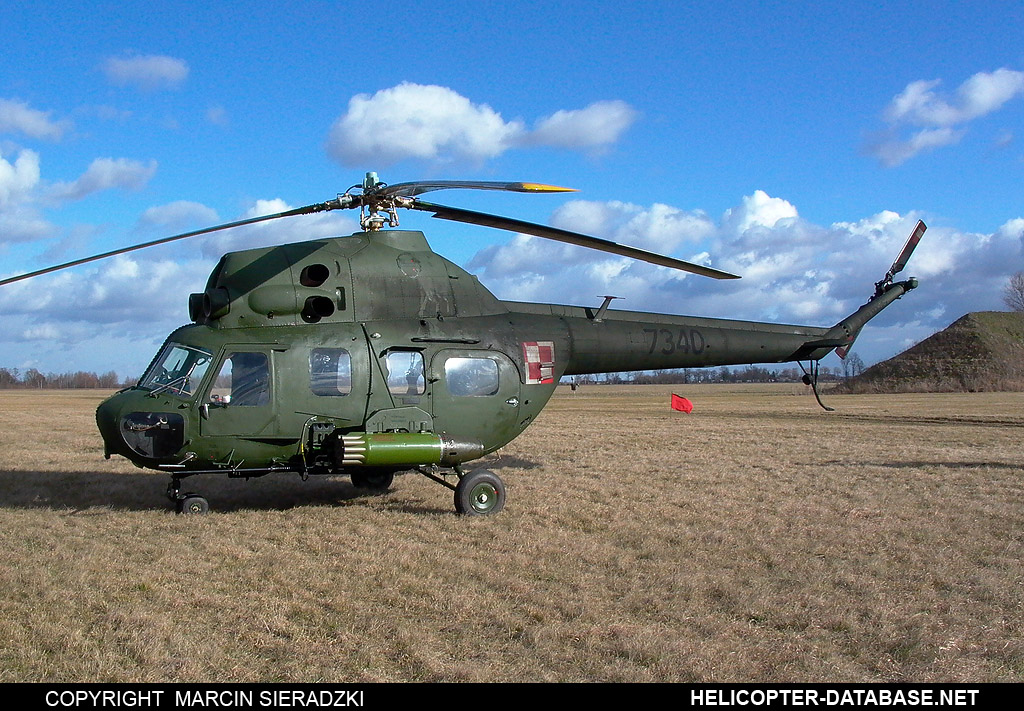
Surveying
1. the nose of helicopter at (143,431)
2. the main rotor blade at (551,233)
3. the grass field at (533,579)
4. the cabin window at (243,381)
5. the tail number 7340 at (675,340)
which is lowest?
the grass field at (533,579)

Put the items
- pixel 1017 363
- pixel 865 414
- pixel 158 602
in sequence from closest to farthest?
pixel 158 602
pixel 865 414
pixel 1017 363

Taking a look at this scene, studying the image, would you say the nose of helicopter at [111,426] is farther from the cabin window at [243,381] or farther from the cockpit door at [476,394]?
the cockpit door at [476,394]

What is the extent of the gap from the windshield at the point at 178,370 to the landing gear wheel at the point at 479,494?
354cm

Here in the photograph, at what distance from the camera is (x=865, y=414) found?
31797 mm

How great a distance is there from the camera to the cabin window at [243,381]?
9711 millimetres

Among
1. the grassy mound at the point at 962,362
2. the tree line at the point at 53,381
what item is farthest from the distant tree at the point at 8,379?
the grassy mound at the point at 962,362

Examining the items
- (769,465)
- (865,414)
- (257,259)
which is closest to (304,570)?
(257,259)

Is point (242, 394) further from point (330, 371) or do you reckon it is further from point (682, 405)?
point (682, 405)

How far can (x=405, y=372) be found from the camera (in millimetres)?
10406

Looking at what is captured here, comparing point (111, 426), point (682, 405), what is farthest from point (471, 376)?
point (682, 405)

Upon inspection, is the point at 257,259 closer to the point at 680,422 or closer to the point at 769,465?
the point at 769,465

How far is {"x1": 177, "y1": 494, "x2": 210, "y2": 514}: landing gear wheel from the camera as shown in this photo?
10.2 meters

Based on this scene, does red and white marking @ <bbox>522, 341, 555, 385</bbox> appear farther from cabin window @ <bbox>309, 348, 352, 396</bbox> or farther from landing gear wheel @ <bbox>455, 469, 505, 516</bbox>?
cabin window @ <bbox>309, 348, 352, 396</bbox>
